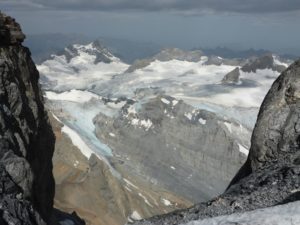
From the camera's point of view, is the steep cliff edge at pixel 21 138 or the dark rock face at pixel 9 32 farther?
the dark rock face at pixel 9 32

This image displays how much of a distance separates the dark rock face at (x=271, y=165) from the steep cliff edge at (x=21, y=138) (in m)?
7.69

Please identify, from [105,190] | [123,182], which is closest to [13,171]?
[105,190]

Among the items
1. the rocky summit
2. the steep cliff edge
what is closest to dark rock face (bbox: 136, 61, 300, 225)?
the rocky summit

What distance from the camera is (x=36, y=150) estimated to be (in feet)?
140

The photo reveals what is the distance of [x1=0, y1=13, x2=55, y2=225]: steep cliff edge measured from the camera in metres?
25.7

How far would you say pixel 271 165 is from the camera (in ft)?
73.8

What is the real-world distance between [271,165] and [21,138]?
19210mm

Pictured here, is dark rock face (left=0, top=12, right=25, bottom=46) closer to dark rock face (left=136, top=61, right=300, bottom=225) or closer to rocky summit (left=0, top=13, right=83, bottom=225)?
rocky summit (left=0, top=13, right=83, bottom=225)

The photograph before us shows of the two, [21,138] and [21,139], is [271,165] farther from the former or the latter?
[21,138]

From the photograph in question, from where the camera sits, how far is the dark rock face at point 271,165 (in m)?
18.4

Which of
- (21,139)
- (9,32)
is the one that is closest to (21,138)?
(21,139)

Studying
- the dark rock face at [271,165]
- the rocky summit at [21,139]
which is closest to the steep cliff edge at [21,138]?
the rocky summit at [21,139]

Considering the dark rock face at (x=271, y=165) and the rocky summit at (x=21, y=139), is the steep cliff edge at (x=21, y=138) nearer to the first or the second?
the rocky summit at (x=21, y=139)

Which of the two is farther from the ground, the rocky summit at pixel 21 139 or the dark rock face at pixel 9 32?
the dark rock face at pixel 9 32
